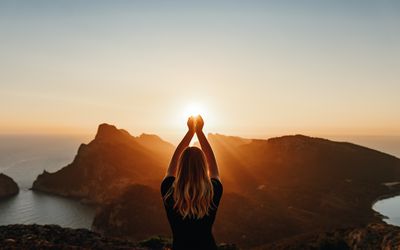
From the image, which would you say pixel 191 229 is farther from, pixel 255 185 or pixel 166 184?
pixel 255 185

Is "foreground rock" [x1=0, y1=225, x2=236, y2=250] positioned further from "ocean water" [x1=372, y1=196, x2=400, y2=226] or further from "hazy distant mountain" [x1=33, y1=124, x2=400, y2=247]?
"ocean water" [x1=372, y1=196, x2=400, y2=226]

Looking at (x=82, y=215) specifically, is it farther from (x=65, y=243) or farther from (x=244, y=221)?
(x=65, y=243)

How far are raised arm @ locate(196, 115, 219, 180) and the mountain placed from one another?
353ft

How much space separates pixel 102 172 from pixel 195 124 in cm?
12293

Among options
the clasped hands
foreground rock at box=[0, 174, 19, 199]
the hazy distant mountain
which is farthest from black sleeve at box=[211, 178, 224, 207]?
foreground rock at box=[0, 174, 19, 199]

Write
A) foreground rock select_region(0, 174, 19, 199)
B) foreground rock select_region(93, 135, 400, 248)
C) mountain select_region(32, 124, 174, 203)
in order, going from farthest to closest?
mountain select_region(32, 124, 174, 203)
foreground rock select_region(0, 174, 19, 199)
foreground rock select_region(93, 135, 400, 248)

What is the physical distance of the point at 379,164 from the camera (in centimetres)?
13488

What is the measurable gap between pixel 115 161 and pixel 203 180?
126m

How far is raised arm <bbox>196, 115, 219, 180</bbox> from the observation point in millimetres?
4551

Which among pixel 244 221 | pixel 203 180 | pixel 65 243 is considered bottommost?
pixel 244 221

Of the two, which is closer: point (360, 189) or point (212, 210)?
point (212, 210)

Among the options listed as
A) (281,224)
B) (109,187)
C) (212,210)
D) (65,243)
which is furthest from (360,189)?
(212,210)

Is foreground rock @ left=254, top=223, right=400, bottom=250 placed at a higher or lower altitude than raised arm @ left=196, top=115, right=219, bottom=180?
lower

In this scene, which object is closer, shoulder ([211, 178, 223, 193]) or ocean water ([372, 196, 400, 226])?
shoulder ([211, 178, 223, 193])
